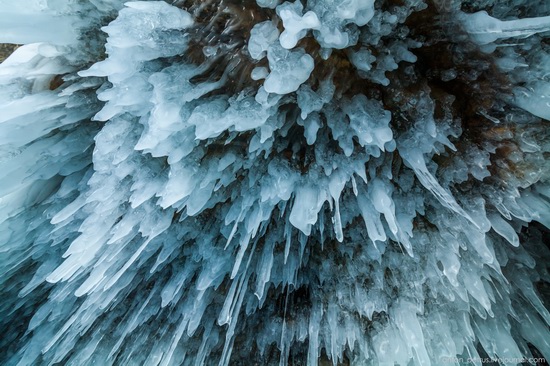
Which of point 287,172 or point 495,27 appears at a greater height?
point 495,27

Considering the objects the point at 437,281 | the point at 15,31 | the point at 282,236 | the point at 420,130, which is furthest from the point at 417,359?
the point at 15,31

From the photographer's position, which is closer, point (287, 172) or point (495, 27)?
point (495, 27)

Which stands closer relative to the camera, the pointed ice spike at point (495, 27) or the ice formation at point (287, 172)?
the pointed ice spike at point (495, 27)

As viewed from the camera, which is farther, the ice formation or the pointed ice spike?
the ice formation

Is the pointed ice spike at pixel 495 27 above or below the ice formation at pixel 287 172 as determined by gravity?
above

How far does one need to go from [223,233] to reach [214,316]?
0.67 meters

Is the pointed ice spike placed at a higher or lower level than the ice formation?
higher

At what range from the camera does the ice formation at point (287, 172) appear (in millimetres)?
2107

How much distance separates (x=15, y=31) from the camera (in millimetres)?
2219

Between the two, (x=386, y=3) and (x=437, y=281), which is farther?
(x=437, y=281)

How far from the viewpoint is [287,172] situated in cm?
233

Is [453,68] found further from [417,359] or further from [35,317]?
[35,317]

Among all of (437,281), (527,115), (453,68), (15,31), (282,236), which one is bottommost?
(437,281)

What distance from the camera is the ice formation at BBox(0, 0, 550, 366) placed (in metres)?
2.11
